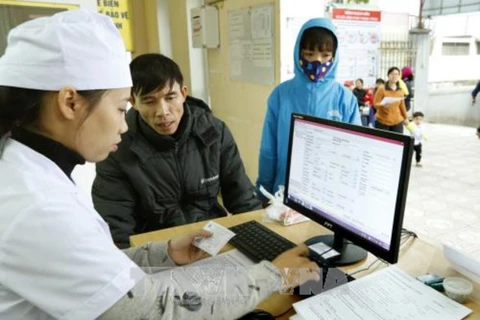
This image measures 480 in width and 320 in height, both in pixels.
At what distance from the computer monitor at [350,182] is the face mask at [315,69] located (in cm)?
87

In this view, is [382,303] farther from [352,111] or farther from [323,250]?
[352,111]

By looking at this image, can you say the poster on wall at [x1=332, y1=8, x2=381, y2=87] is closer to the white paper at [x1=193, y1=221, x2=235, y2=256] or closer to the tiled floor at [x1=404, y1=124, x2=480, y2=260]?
the tiled floor at [x1=404, y1=124, x2=480, y2=260]

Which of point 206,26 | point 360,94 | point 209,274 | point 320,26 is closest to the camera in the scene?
point 209,274

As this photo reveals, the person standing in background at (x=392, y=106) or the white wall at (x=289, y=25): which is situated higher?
the white wall at (x=289, y=25)

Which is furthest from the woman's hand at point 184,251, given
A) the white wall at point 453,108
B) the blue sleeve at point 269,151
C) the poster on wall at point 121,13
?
the white wall at point 453,108

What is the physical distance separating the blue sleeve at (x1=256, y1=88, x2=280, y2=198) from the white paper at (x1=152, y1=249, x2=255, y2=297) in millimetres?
877

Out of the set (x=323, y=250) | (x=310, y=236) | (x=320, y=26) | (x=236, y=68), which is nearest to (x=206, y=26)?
(x=236, y=68)

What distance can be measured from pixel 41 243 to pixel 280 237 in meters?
0.77

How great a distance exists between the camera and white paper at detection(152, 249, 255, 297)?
0.84 m

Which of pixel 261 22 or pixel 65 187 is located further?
pixel 261 22

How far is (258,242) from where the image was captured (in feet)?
3.96

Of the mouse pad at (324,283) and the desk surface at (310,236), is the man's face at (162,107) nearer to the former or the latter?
the desk surface at (310,236)

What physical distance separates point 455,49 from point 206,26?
309 inches

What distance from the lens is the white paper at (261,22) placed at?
2803mm
